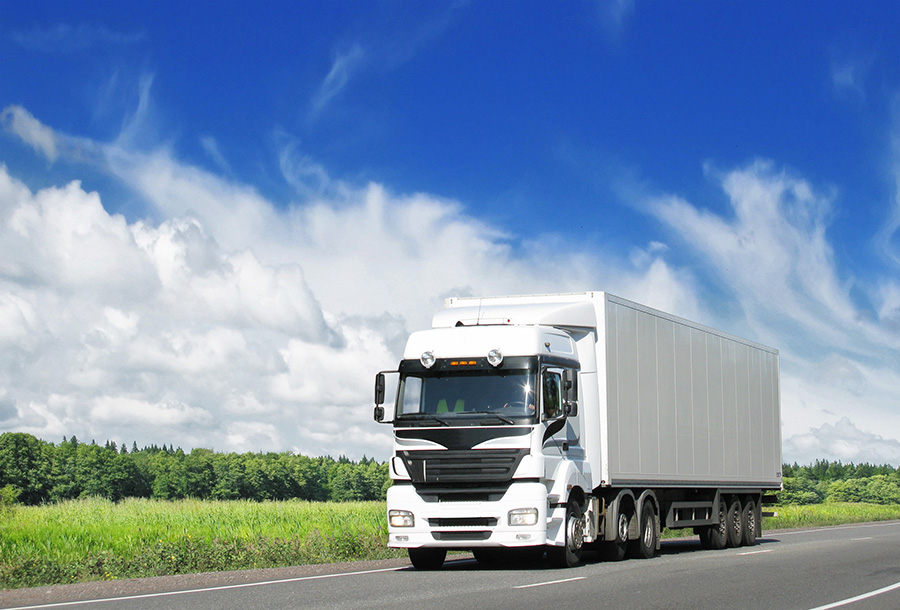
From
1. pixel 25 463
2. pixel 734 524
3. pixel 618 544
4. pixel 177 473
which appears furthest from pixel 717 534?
pixel 177 473

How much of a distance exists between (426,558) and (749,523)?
1085 centimetres

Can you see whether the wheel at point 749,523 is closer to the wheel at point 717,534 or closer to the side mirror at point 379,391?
the wheel at point 717,534

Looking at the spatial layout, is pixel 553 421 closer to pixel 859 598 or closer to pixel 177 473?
pixel 859 598

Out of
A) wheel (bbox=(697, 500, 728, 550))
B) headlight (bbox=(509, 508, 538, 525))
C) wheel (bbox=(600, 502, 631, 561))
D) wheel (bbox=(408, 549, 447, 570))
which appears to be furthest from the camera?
wheel (bbox=(697, 500, 728, 550))

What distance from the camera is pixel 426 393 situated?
15734 millimetres

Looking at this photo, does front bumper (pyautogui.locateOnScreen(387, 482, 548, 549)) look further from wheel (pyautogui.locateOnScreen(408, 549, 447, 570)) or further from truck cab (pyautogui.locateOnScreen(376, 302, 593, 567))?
wheel (pyautogui.locateOnScreen(408, 549, 447, 570))

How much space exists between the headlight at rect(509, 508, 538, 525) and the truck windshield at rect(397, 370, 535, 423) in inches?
51.9

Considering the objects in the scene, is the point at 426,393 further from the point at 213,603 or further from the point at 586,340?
the point at 213,603

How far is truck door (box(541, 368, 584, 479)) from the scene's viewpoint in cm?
1522

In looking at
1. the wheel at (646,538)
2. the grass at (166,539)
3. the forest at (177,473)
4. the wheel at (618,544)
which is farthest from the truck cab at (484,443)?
the forest at (177,473)

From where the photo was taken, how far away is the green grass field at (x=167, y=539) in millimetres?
15438

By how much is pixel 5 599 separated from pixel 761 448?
1813cm

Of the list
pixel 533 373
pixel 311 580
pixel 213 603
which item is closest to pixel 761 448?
pixel 533 373

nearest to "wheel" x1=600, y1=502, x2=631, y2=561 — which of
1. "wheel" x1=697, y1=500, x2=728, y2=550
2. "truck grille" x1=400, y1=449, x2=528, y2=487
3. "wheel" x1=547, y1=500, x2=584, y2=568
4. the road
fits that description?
the road
